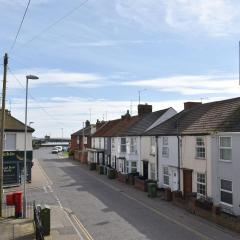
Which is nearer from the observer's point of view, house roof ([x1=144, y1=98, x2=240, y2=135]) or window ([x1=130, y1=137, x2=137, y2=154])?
house roof ([x1=144, y1=98, x2=240, y2=135])

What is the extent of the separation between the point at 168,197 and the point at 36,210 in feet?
38.9

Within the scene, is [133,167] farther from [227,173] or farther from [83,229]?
[83,229]

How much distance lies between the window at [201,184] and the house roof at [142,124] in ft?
47.0

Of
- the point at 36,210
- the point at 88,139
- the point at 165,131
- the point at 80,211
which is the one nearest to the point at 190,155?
the point at 165,131

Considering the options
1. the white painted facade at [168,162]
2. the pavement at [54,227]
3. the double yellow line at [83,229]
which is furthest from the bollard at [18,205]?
the white painted facade at [168,162]

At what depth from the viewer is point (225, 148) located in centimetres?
2469

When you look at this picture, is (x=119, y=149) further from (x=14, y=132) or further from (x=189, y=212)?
(x=189, y=212)

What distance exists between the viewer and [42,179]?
43.0 metres

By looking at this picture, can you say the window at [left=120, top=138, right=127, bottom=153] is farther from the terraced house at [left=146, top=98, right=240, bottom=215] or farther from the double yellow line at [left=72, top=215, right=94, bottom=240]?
the double yellow line at [left=72, top=215, right=94, bottom=240]

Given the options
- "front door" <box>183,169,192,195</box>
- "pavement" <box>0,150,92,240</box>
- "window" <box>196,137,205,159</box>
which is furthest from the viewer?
"front door" <box>183,169,192,195</box>

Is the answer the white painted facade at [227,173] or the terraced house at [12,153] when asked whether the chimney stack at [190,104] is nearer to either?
the white painted facade at [227,173]

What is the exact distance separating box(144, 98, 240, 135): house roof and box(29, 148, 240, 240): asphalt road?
17.6 feet

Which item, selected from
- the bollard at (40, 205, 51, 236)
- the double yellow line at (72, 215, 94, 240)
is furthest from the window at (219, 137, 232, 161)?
the bollard at (40, 205, 51, 236)

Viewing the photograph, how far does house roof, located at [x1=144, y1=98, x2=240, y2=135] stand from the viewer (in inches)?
1008
